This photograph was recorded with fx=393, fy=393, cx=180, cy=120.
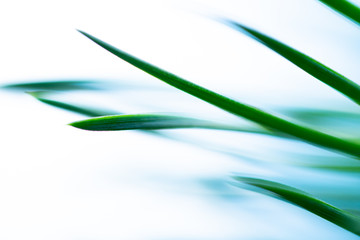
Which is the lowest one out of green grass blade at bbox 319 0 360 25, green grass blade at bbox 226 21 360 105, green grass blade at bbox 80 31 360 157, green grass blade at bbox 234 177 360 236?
green grass blade at bbox 234 177 360 236

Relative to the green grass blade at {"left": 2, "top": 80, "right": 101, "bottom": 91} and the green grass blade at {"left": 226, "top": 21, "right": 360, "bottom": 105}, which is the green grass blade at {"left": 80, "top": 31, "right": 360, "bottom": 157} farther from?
the green grass blade at {"left": 2, "top": 80, "right": 101, "bottom": 91}

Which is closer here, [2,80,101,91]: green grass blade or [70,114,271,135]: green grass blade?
[70,114,271,135]: green grass blade

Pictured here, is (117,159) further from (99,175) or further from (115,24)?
(115,24)

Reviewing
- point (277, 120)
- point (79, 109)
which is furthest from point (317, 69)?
point (79, 109)

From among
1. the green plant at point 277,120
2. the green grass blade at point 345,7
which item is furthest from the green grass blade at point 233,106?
the green grass blade at point 345,7

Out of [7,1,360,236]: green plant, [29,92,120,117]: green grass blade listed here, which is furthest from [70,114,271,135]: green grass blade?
[29,92,120,117]: green grass blade

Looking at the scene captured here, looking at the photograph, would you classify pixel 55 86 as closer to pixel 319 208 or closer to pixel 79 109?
pixel 79 109

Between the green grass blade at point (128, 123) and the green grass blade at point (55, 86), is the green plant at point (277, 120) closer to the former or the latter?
the green grass blade at point (128, 123)

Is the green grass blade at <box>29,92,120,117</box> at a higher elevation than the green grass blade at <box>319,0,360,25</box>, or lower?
lower
